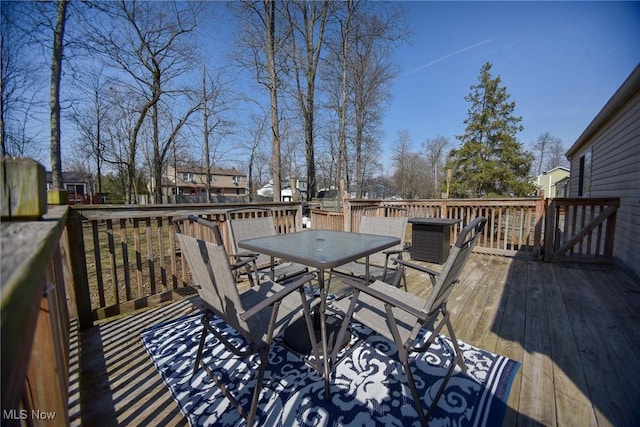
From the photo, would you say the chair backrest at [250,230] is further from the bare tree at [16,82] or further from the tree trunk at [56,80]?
the tree trunk at [56,80]

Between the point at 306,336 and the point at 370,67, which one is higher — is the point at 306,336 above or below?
below

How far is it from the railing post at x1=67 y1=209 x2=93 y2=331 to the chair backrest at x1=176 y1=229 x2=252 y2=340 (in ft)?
4.70

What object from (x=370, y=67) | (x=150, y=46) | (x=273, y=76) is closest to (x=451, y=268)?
(x=273, y=76)

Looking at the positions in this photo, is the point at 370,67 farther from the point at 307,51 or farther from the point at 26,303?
the point at 26,303

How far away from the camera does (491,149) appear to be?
1266cm

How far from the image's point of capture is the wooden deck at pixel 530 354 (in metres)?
1.56

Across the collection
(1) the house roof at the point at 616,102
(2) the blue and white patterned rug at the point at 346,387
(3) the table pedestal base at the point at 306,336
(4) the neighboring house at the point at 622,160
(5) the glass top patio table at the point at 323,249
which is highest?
(1) the house roof at the point at 616,102

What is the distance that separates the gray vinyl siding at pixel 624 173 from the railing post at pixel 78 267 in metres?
6.89

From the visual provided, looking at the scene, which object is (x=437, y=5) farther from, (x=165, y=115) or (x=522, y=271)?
(x=165, y=115)

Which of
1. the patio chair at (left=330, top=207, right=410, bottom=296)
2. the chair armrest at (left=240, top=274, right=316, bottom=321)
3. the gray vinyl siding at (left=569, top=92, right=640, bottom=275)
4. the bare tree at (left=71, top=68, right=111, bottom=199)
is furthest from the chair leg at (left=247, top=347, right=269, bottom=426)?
the bare tree at (left=71, top=68, right=111, bottom=199)

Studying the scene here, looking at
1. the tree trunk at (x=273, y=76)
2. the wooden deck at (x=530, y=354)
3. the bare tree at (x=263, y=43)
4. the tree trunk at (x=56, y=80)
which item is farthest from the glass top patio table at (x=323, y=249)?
the bare tree at (x=263, y=43)

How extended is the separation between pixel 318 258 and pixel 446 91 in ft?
46.3

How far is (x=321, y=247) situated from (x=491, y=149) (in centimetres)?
1374

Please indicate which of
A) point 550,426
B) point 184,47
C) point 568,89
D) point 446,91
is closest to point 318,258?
point 550,426
